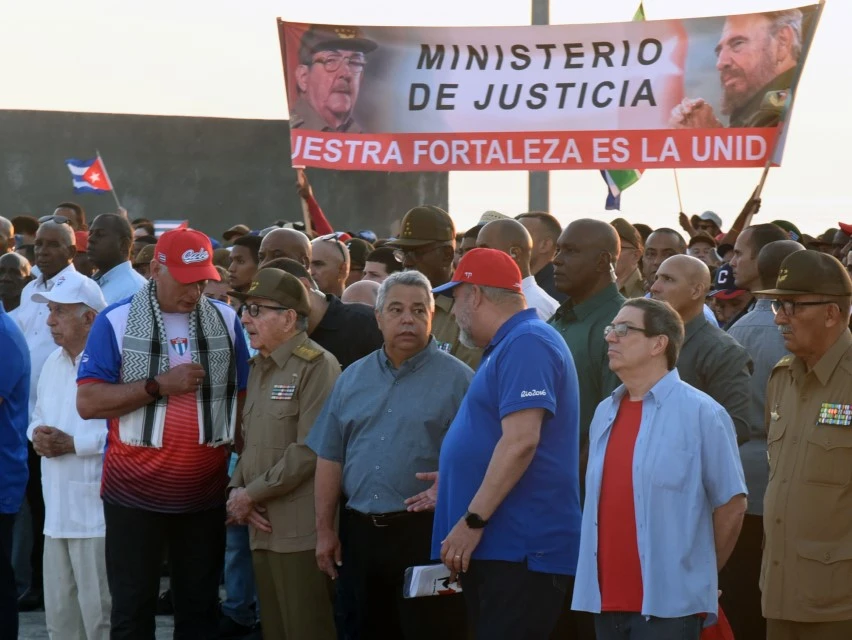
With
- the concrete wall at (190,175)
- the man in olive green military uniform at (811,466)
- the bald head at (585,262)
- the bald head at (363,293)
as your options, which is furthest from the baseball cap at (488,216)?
the concrete wall at (190,175)

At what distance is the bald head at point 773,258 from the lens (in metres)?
7.17

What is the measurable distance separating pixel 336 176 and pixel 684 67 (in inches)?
398

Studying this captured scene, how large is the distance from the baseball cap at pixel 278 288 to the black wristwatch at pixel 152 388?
0.62 metres

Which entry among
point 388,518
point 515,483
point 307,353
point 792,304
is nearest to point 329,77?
point 307,353

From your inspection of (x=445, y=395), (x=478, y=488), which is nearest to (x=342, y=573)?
(x=445, y=395)

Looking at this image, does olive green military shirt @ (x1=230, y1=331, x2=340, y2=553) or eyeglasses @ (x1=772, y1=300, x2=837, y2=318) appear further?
olive green military shirt @ (x1=230, y1=331, x2=340, y2=553)

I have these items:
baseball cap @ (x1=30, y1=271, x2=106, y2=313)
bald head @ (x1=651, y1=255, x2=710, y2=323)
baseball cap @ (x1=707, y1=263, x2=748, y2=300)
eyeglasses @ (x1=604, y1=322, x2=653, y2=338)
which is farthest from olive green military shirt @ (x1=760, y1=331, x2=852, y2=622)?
baseball cap @ (x1=30, y1=271, x2=106, y2=313)

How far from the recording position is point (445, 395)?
630 cm

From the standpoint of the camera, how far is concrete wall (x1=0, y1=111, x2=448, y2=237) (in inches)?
843

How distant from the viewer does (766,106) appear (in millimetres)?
12445

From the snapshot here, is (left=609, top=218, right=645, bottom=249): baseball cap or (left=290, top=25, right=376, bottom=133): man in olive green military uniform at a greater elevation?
(left=290, top=25, right=376, bottom=133): man in olive green military uniform

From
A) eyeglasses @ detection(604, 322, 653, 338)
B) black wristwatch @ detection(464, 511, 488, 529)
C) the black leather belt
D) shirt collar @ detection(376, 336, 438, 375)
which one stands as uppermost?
eyeglasses @ detection(604, 322, 653, 338)

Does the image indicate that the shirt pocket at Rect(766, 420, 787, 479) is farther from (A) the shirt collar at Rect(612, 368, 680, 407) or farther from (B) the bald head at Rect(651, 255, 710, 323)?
(B) the bald head at Rect(651, 255, 710, 323)

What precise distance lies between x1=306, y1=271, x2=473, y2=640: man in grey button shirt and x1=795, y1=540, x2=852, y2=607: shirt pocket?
63.2 inches
